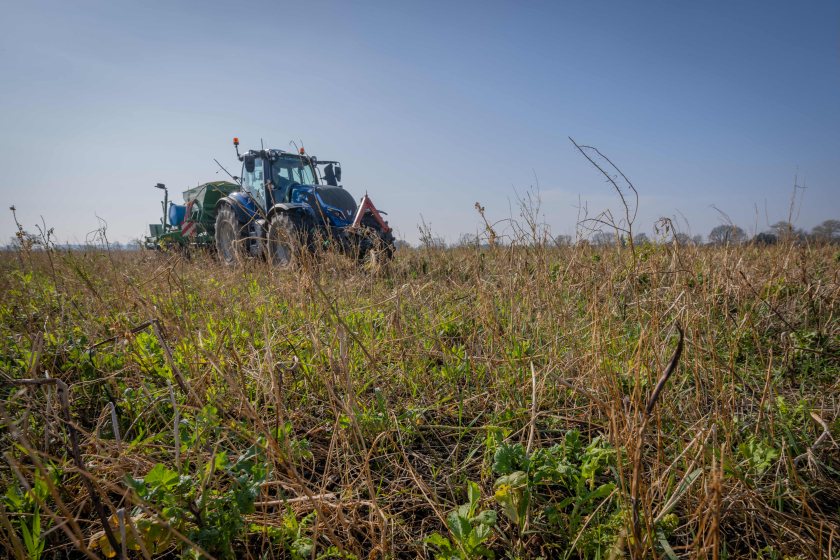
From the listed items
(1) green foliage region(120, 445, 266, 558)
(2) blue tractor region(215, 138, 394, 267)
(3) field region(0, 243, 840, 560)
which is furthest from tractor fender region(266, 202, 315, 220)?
(1) green foliage region(120, 445, 266, 558)

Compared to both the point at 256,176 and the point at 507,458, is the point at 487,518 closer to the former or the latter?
the point at 507,458

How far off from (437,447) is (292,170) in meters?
7.33

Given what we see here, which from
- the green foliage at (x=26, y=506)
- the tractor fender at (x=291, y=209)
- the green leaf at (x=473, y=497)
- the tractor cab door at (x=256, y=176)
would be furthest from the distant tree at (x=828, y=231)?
the tractor cab door at (x=256, y=176)

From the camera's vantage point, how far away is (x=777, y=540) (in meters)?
1.07

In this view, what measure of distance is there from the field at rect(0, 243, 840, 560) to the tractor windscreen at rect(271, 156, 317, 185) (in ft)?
18.5

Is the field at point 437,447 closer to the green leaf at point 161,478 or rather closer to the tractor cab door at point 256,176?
the green leaf at point 161,478

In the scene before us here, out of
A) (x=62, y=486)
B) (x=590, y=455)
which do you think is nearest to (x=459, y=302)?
(x=590, y=455)

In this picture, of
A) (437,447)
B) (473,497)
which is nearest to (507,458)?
(473,497)

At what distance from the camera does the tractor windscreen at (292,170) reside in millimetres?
7688

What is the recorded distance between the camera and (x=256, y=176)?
7844mm

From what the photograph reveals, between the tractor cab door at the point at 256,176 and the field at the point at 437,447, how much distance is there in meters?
5.35

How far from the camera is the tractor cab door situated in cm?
755

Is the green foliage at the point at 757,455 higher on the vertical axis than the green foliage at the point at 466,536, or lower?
higher

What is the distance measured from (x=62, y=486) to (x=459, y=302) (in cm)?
244
